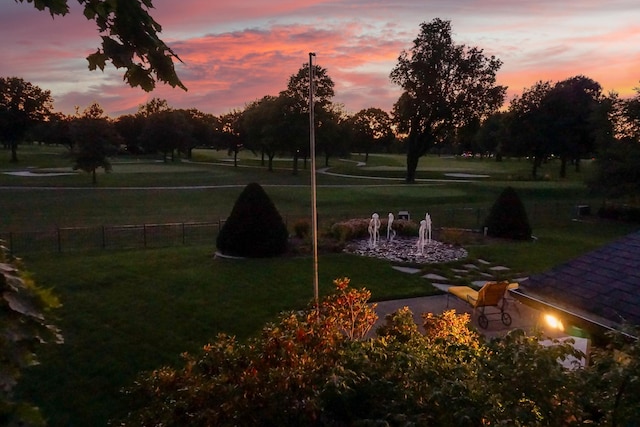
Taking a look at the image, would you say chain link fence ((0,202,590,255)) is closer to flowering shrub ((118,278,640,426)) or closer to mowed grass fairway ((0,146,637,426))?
mowed grass fairway ((0,146,637,426))

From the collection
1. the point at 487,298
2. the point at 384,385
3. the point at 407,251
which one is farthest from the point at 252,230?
the point at 384,385

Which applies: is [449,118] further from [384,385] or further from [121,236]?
[384,385]

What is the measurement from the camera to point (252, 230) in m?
16.1

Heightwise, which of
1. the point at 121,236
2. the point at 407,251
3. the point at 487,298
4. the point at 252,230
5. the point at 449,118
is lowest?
the point at 121,236

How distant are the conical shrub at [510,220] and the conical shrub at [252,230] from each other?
8.40 m

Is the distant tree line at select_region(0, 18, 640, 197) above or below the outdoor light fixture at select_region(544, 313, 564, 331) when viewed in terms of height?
above

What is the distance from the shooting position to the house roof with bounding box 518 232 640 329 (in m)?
5.71

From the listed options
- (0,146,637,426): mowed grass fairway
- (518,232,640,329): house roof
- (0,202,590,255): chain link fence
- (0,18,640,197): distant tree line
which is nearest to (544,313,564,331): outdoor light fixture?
(518,232,640,329): house roof

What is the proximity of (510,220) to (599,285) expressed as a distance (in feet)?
46.2

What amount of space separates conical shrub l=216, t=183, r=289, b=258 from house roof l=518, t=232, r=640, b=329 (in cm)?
1017

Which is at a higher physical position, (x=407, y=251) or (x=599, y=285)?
(x=599, y=285)

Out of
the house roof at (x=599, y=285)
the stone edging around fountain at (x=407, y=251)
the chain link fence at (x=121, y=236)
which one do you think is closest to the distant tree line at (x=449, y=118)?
the chain link fence at (x=121, y=236)

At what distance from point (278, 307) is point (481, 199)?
94.6 feet

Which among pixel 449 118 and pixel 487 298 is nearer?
pixel 487 298
